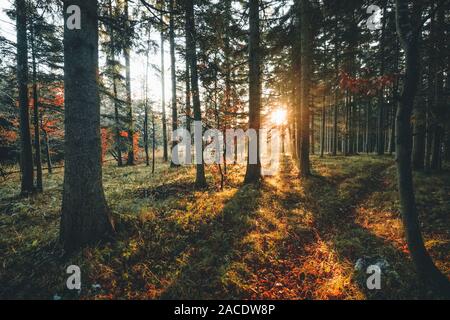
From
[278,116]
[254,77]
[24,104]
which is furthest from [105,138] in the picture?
[254,77]

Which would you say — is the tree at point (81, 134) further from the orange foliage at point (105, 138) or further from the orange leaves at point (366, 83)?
the orange foliage at point (105, 138)

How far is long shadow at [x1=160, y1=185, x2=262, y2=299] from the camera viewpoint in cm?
422

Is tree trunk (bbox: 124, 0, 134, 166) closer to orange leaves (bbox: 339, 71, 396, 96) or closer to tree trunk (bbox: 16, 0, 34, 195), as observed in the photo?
tree trunk (bbox: 16, 0, 34, 195)

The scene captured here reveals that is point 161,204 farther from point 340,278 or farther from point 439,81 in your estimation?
point 439,81

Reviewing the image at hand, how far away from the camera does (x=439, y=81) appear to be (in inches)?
430

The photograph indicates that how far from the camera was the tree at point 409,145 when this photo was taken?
388 cm

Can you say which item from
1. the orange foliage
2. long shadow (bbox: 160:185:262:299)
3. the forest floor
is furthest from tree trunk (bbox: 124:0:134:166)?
long shadow (bbox: 160:185:262:299)

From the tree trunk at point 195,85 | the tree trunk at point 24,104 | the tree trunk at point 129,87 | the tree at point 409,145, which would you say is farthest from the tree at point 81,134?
the tree trunk at point 24,104

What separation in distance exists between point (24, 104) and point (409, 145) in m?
13.9

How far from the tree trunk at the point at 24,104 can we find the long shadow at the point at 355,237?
41.0 ft

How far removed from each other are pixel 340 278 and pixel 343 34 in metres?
8.79

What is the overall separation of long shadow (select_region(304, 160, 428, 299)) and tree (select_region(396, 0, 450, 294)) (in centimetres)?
39

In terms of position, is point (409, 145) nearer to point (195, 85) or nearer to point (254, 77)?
point (254, 77)
